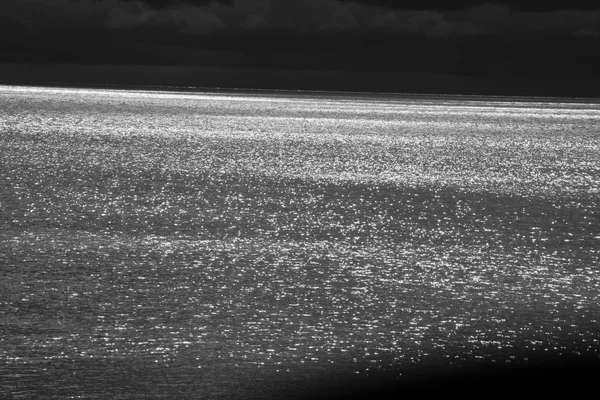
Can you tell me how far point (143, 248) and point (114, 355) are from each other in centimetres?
803

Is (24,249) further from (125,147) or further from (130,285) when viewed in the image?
(125,147)

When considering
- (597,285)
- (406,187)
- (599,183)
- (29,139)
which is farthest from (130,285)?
(29,139)

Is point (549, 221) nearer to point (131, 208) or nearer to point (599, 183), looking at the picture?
point (131, 208)

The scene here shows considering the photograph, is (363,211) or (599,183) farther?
(599,183)

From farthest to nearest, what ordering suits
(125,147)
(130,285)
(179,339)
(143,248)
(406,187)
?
(125,147) < (406,187) < (143,248) < (130,285) < (179,339)

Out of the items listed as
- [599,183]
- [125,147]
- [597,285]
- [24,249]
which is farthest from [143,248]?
[125,147]

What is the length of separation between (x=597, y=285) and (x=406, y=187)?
19537 mm

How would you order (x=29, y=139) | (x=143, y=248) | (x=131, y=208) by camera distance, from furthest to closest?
(x=29, y=139) < (x=131, y=208) < (x=143, y=248)

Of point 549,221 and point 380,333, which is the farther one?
point 549,221

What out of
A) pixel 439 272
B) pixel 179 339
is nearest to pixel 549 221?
pixel 439 272

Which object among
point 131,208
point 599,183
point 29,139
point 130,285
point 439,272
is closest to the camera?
point 130,285

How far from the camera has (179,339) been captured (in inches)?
505

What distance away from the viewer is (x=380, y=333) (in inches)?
527

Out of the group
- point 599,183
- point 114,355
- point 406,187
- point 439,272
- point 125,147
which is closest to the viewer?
point 114,355
